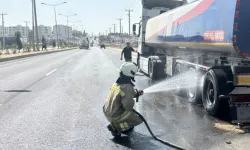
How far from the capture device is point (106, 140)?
5609 millimetres

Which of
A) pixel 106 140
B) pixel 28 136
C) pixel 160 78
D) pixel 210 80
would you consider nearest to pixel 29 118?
pixel 28 136

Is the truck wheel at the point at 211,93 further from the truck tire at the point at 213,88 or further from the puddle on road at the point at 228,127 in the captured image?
the puddle on road at the point at 228,127

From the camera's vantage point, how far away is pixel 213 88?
7.23 metres

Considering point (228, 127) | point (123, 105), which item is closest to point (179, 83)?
point (228, 127)

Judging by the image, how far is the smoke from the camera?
29.9ft

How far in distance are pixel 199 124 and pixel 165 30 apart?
6.56 meters

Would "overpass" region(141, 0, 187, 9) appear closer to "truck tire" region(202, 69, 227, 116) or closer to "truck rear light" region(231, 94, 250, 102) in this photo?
"truck tire" region(202, 69, 227, 116)

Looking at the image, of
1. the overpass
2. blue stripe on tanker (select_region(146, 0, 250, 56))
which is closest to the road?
blue stripe on tanker (select_region(146, 0, 250, 56))

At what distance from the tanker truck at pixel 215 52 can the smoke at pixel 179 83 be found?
0.09 meters

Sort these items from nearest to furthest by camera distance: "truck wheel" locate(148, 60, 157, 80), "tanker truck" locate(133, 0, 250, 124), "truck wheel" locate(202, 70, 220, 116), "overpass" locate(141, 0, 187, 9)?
1. "tanker truck" locate(133, 0, 250, 124)
2. "truck wheel" locate(202, 70, 220, 116)
3. "truck wheel" locate(148, 60, 157, 80)
4. "overpass" locate(141, 0, 187, 9)

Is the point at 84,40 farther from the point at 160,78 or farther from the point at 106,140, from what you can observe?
the point at 106,140

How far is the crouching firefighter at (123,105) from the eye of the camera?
222 inches

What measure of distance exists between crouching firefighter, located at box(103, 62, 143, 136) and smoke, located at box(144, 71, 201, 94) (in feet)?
11.6

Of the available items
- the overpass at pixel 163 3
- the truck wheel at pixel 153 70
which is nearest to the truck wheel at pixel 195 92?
the truck wheel at pixel 153 70
